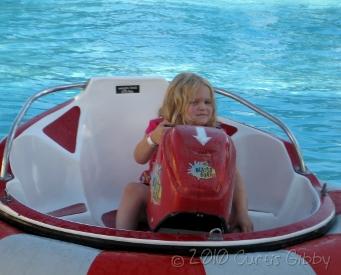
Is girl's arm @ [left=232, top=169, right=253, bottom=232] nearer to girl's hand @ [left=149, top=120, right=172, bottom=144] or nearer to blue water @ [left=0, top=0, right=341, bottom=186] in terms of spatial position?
girl's hand @ [left=149, top=120, right=172, bottom=144]

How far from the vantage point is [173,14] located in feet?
25.9

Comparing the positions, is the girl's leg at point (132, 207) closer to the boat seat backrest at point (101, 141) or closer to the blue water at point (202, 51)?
Answer: the boat seat backrest at point (101, 141)

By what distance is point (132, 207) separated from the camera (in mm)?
1899

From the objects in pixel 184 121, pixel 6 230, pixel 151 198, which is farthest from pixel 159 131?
pixel 6 230

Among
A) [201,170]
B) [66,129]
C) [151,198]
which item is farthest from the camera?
[66,129]

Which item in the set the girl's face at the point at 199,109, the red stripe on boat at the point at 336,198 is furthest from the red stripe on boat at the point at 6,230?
the red stripe on boat at the point at 336,198

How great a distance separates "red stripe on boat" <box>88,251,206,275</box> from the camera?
4.78ft

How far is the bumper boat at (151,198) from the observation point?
1.50m

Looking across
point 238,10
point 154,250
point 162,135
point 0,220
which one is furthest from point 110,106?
point 238,10

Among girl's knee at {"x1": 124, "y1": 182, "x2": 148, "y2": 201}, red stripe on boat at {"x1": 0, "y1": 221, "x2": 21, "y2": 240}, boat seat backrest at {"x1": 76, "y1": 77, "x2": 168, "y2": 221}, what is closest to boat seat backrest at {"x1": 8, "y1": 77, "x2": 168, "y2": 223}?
boat seat backrest at {"x1": 76, "y1": 77, "x2": 168, "y2": 221}

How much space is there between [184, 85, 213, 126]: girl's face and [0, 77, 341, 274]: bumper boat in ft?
0.77

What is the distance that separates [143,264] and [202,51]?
4.97 meters

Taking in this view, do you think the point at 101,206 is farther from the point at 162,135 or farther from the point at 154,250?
the point at 154,250

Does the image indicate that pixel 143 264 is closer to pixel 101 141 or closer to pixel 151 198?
pixel 151 198
